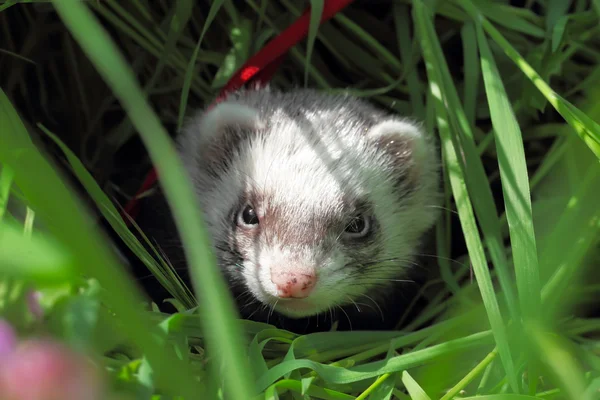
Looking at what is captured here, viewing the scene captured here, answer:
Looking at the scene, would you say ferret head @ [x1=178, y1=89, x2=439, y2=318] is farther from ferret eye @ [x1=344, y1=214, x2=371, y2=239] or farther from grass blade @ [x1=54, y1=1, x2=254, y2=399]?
grass blade @ [x1=54, y1=1, x2=254, y2=399]

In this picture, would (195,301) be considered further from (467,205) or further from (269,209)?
(467,205)

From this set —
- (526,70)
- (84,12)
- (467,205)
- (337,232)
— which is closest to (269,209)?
(337,232)

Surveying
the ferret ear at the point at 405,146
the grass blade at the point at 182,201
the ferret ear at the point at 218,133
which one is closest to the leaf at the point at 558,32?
the ferret ear at the point at 405,146

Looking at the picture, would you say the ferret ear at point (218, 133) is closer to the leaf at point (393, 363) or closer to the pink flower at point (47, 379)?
the leaf at point (393, 363)

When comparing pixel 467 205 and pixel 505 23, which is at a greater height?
pixel 505 23

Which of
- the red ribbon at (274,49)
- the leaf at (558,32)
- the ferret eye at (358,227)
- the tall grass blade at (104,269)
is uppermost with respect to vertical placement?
the red ribbon at (274,49)
